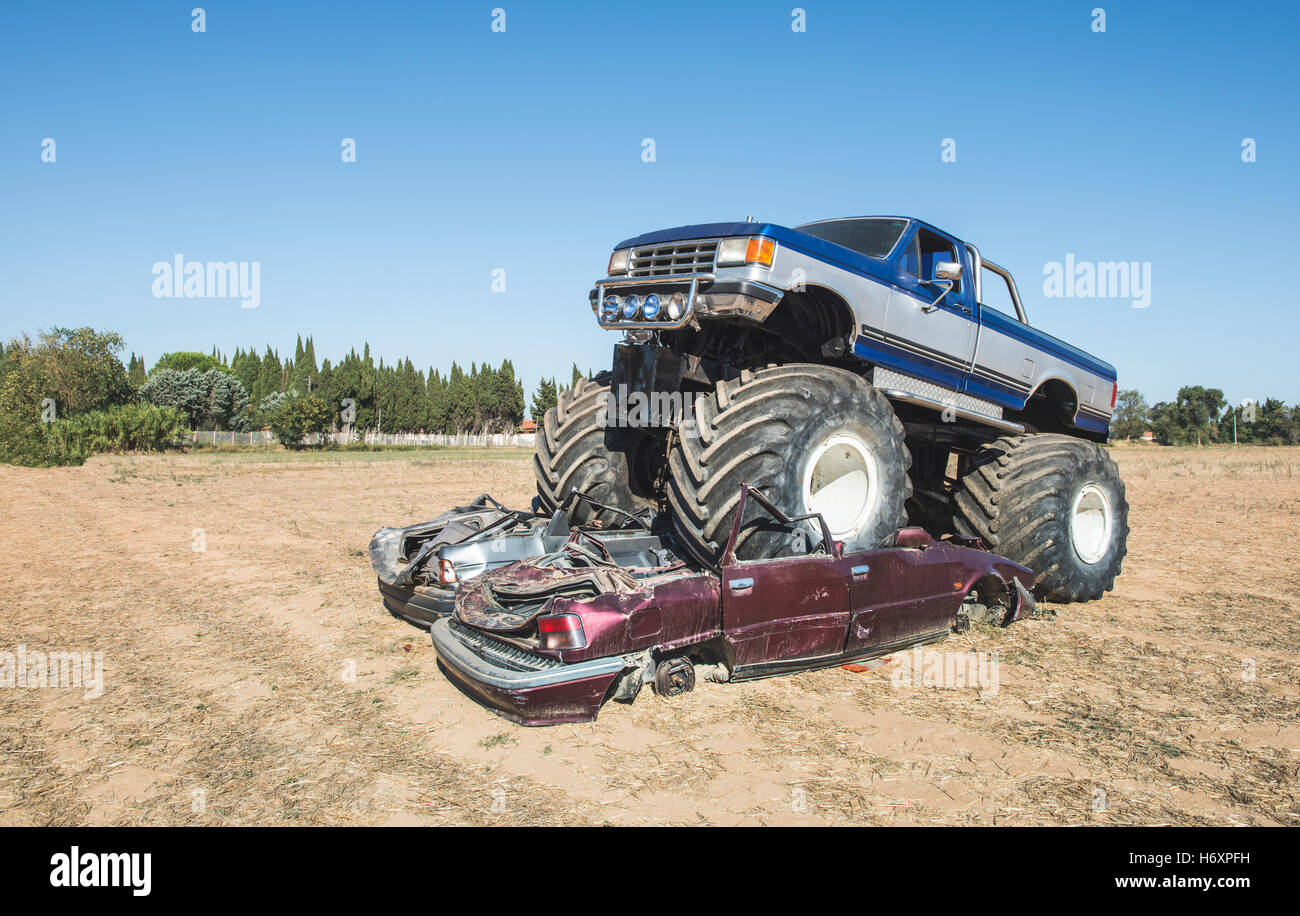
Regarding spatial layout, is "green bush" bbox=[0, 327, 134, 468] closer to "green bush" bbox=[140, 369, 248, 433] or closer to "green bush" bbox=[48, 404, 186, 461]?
"green bush" bbox=[48, 404, 186, 461]

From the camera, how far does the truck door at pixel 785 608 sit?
452 centimetres

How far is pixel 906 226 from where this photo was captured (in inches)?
252

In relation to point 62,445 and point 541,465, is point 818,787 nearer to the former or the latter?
point 541,465

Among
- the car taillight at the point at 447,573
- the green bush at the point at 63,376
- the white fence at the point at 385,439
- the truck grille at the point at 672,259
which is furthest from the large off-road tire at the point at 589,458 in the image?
the white fence at the point at 385,439

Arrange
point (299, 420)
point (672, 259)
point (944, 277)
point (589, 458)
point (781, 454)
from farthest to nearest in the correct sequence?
point (299, 420), point (589, 458), point (944, 277), point (672, 259), point (781, 454)

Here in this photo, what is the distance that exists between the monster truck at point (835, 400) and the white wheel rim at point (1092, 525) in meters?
0.02

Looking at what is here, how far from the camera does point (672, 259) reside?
5.38 metres

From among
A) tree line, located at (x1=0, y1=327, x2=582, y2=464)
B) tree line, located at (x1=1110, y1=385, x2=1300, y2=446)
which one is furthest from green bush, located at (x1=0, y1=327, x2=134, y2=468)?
tree line, located at (x1=1110, y1=385, x2=1300, y2=446)

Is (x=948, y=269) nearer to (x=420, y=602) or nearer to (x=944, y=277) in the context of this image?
(x=944, y=277)

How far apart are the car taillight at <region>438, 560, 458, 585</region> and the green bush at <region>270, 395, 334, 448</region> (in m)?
55.9

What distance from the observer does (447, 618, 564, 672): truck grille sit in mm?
4029

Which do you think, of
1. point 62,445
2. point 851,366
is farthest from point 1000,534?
point 62,445

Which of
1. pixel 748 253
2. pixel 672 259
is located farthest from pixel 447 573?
pixel 748 253

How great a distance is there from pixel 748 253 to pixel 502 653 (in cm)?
294
